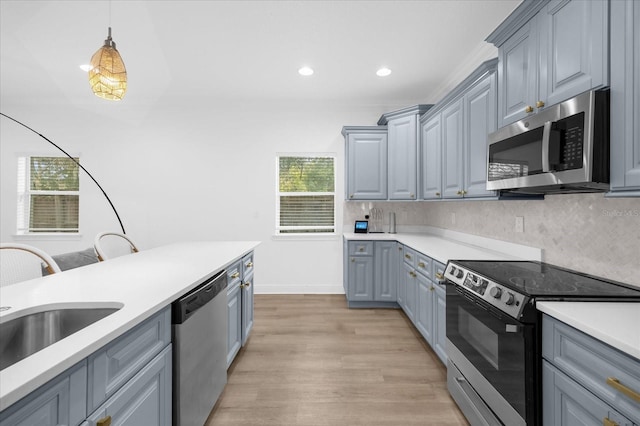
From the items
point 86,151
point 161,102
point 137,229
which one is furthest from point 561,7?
point 86,151

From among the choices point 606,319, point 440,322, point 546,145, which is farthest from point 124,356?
point 440,322

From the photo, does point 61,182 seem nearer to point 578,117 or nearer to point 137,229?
point 137,229

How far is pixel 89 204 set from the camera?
4.49 m

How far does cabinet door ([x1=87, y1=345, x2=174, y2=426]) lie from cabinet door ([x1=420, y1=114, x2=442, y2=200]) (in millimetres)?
2746

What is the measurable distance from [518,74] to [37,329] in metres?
2.62

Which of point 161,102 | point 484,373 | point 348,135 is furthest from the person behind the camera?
point 161,102

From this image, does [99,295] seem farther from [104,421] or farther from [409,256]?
[409,256]

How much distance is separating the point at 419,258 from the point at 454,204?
1.11 metres

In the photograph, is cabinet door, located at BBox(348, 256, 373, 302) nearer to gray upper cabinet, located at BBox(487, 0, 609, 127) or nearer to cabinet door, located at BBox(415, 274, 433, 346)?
cabinet door, located at BBox(415, 274, 433, 346)

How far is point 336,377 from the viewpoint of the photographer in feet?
7.52

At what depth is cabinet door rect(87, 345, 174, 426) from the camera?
99 cm

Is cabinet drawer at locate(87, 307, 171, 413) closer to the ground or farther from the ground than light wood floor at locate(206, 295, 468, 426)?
farther from the ground

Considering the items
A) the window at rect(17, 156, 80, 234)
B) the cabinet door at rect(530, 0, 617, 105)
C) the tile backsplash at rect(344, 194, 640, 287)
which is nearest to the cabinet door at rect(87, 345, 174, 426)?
the cabinet door at rect(530, 0, 617, 105)

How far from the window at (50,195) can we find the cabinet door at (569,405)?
563 cm
